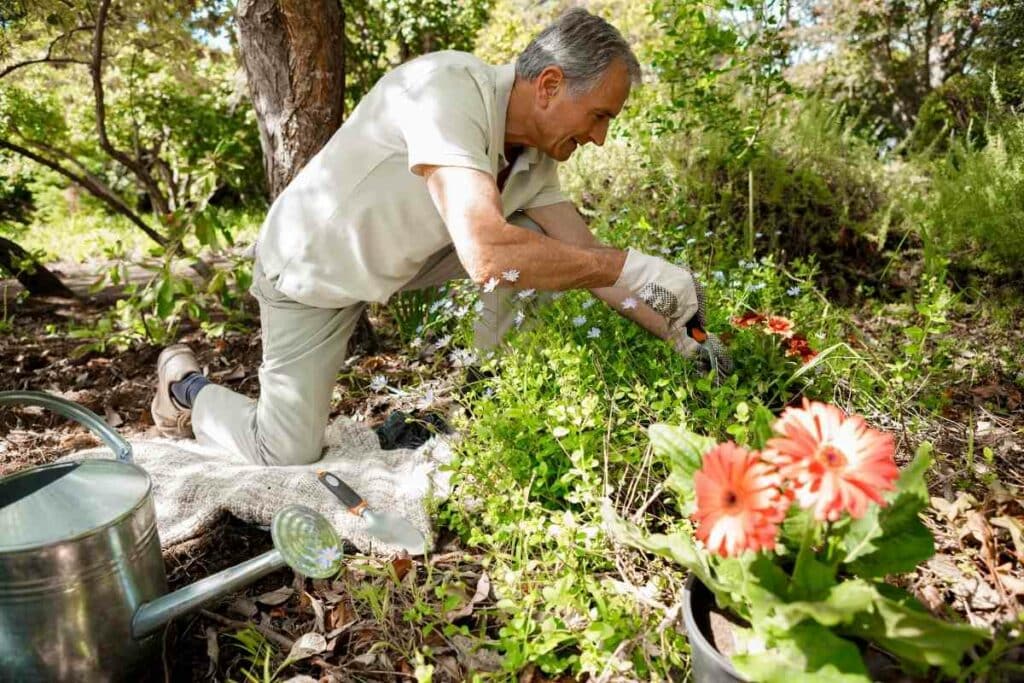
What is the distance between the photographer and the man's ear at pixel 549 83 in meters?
2.13

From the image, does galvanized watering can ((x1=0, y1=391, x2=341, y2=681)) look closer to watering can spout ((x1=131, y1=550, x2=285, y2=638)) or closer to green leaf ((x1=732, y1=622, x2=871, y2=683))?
watering can spout ((x1=131, y1=550, x2=285, y2=638))

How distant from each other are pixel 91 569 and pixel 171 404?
5.06 feet

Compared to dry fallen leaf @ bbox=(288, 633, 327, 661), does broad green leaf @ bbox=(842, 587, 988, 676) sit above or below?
above

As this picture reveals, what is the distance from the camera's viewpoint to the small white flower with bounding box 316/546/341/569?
1474 millimetres

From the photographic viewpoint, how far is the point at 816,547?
4.22 ft

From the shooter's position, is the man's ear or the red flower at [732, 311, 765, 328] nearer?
the man's ear

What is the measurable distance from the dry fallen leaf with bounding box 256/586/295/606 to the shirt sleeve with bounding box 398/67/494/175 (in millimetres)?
1175

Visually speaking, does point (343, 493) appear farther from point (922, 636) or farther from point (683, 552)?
point (922, 636)

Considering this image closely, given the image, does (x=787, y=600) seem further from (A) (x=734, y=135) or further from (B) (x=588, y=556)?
(A) (x=734, y=135)

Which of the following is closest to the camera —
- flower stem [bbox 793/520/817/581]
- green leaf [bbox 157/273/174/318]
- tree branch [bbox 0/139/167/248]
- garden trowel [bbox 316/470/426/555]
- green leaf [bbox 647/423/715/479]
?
flower stem [bbox 793/520/817/581]

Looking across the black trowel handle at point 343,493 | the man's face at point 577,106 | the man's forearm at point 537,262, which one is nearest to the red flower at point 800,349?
the man's forearm at point 537,262

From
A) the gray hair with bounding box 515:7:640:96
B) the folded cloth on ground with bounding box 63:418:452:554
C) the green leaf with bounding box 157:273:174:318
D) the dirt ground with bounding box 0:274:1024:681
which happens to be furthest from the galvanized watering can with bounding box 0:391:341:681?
the green leaf with bounding box 157:273:174:318

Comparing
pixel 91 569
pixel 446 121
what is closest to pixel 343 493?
pixel 91 569

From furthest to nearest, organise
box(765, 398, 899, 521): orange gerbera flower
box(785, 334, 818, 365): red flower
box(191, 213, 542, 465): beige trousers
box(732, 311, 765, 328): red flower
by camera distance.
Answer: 1. box(191, 213, 542, 465): beige trousers
2. box(732, 311, 765, 328): red flower
3. box(785, 334, 818, 365): red flower
4. box(765, 398, 899, 521): orange gerbera flower
